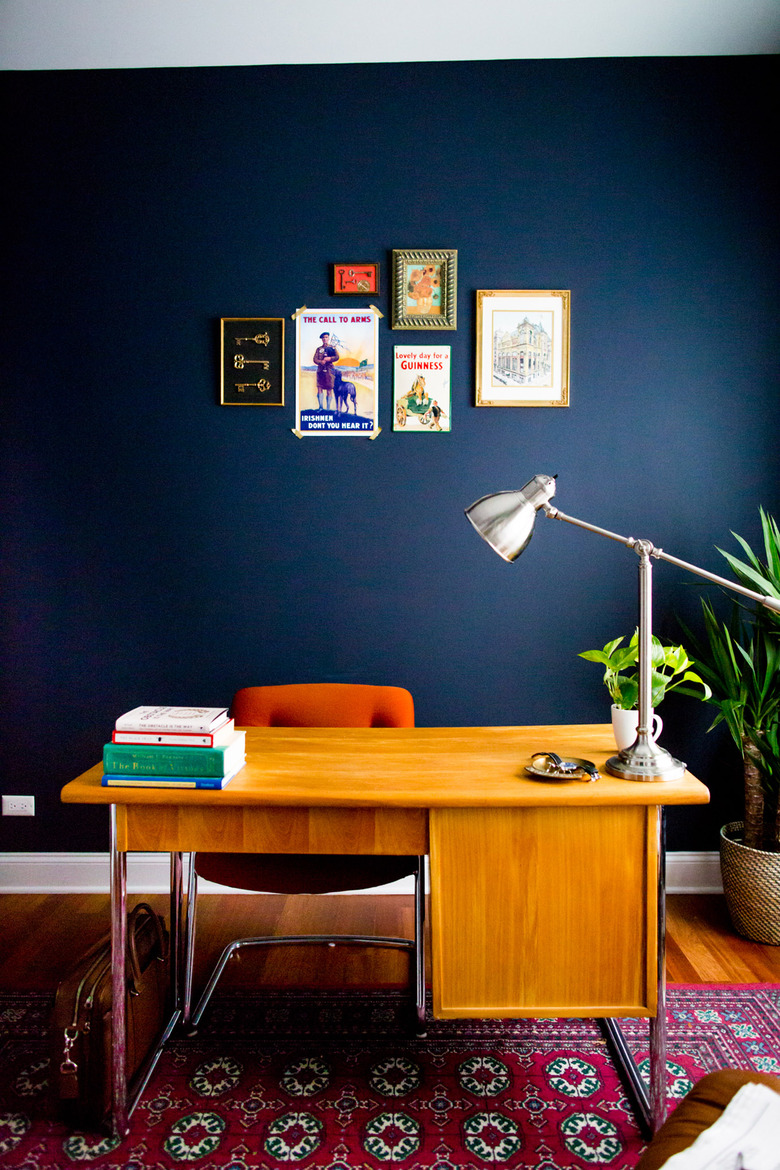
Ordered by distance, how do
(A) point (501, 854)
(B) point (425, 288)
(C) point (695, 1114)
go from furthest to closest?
(B) point (425, 288)
(A) point (501, 854)
(C) point (695, 1114)

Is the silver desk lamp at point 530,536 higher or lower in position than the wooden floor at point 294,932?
higher

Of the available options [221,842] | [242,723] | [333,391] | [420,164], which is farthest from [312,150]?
[221,842]

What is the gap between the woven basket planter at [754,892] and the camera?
236 cm

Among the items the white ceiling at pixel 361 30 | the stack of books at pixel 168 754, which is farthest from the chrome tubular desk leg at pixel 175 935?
the white ceiling at pixel 361 30

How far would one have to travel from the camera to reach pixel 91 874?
2.74 meters

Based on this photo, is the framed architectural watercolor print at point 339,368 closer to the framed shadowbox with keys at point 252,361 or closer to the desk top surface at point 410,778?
the framed shadowbox with keys at point 252,361

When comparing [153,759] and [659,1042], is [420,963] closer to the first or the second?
[659,1042]

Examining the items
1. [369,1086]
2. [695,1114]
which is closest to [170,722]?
[369,1086]

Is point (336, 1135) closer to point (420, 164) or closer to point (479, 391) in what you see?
point (479, 391)

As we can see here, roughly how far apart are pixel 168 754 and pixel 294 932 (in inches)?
47.2

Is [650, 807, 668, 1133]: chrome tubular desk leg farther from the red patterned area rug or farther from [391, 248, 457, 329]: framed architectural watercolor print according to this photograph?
[391, 248, 457, 329]: framed architectural watercolor print

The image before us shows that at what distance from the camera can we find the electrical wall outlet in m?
2.74

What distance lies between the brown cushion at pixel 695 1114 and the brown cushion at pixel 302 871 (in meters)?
0.89

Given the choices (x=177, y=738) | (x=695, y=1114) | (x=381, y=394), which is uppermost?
(x=381, y=394)
